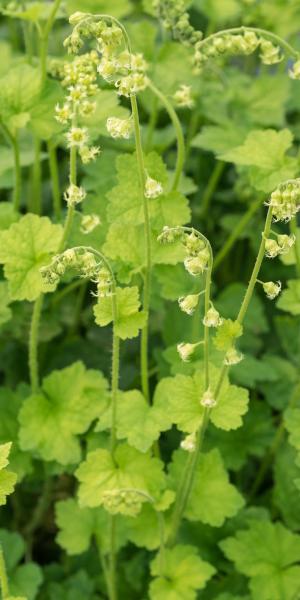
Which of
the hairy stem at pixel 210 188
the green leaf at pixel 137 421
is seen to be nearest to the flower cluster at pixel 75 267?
the green leaf at pixel 137 421

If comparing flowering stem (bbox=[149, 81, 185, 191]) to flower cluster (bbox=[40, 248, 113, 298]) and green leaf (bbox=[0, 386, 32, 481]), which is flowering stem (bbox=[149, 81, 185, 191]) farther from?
green leaf (bbox=[0, 386, 32, 481])

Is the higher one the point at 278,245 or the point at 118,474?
the point at 278,245

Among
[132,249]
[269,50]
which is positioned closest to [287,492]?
[132,249]

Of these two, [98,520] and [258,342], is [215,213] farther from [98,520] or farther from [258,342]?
[98,520]

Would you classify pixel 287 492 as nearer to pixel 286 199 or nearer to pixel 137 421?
pixel 137 421

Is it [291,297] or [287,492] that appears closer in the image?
[291,297]

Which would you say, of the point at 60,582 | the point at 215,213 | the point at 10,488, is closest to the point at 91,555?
the point at 60,582

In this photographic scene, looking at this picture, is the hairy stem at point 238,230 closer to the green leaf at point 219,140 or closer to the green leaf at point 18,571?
the green leaf at point 219,140
